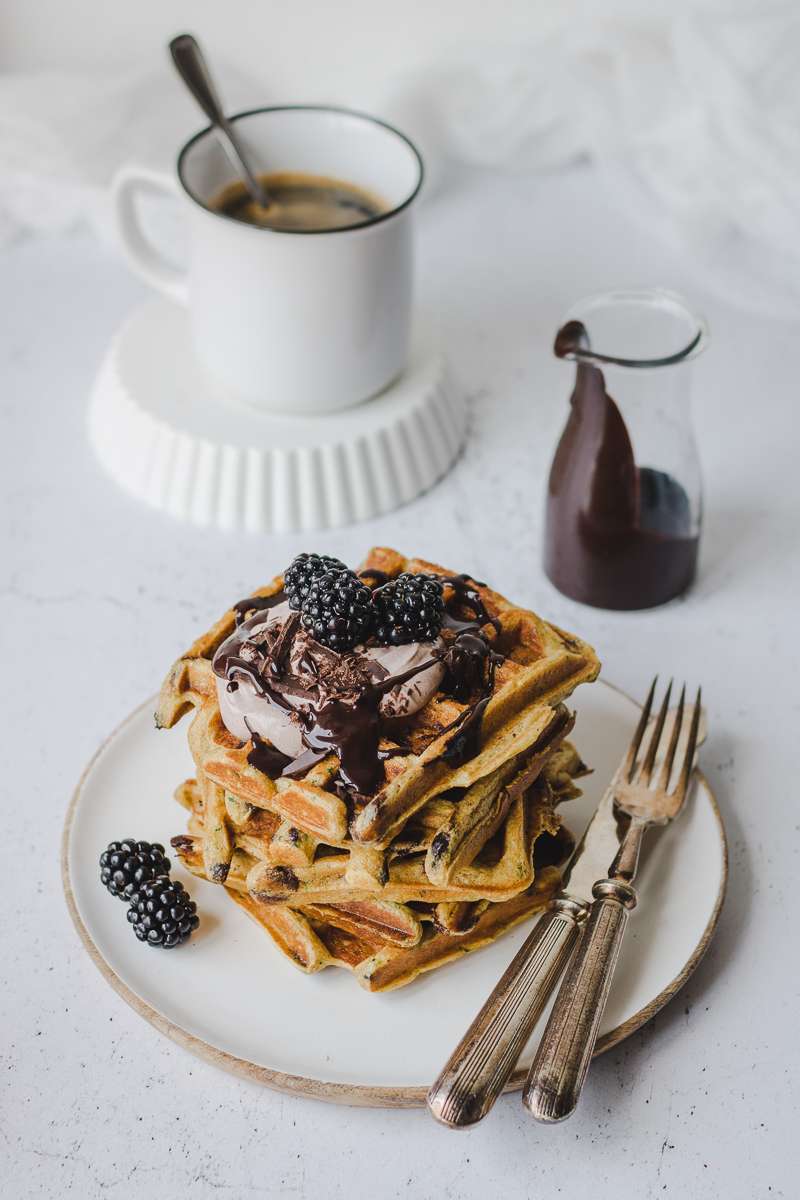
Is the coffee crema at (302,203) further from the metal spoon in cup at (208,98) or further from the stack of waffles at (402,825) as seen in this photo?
the stack of waffles at (402,825)

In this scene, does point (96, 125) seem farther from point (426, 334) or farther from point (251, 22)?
point (426, 334)

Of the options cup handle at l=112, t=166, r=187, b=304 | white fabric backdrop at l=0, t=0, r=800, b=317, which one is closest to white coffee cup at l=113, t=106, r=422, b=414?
cup handle at l=112, t=166, r=187, b=304

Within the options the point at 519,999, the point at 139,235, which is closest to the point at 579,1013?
the point at 519,999

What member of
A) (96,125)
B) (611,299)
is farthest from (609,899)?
(96,125)

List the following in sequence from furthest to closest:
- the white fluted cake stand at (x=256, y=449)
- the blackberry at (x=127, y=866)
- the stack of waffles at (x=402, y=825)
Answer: the white fluted cake stand at (x=256, y=449) < the blackberry at (x=127, y=866) < the stack of waffles at (x=402, y=825)

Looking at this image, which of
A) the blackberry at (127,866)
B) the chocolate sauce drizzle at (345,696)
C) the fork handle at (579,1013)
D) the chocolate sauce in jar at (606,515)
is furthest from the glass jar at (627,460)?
the blackberry at (127,866)

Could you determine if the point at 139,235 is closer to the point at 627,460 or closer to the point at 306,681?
the point at 627,460
